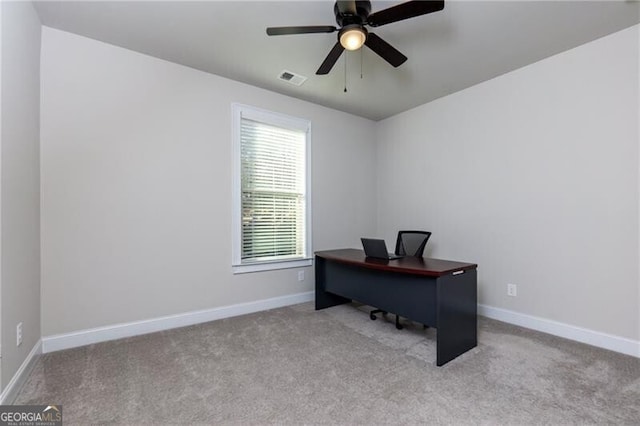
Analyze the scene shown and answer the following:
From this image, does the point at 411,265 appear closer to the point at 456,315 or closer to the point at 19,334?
the point at 456,315

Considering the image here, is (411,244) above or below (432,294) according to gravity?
above

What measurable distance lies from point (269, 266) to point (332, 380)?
181 centimetres

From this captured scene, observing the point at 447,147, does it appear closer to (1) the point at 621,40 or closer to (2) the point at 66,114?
(1) the point at 621,40

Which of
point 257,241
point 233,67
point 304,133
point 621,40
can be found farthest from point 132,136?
point 621,40

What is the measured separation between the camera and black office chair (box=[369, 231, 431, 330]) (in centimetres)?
321

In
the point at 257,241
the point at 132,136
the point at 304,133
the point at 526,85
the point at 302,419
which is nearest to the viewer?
the point at 302,419

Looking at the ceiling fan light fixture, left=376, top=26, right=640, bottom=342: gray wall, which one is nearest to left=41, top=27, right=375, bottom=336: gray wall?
the ceiling fan light fixture

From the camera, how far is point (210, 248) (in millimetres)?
3199

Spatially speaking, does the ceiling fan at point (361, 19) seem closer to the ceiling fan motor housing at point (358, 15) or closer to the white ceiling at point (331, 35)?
the ceiling fan motor housing at point (358, 15)

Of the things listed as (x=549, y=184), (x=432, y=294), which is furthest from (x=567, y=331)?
(x=432, y=294)

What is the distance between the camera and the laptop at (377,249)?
9.29ft

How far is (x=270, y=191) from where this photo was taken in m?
3.67

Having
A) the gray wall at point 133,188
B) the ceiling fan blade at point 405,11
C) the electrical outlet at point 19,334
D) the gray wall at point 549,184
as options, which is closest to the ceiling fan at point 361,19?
the ceiling fan blade at point 405,11

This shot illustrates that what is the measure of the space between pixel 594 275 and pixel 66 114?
4814 millimetres
